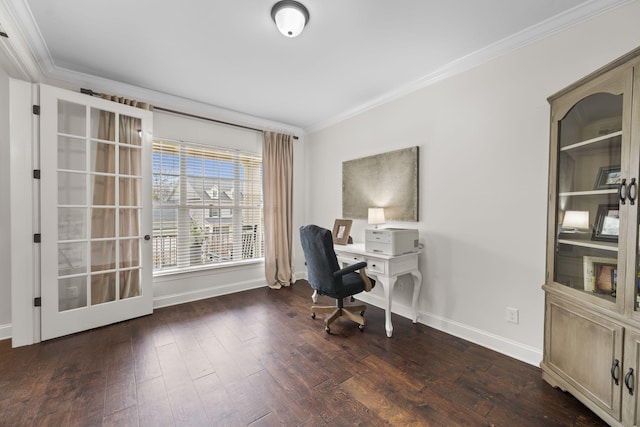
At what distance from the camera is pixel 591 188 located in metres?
1.54

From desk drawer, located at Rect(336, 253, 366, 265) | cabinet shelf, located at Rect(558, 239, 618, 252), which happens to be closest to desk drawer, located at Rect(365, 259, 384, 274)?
desk drawer, located at Rect(336, 253, 366, 265)

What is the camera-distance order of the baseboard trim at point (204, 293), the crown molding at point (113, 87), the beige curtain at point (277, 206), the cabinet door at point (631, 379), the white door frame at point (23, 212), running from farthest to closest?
the beige curtain at point (277, 206), the baseboard trim at point (204, 293), the white door frame at point (23, 212), the crown molding at point (113, 87), the cabinet door at point (631, 379)

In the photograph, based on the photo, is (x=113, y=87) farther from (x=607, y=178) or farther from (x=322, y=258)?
(x=607, y=178)

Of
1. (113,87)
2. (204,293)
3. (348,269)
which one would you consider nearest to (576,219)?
(348,269)

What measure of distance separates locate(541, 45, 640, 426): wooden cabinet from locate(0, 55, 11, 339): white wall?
4.38m

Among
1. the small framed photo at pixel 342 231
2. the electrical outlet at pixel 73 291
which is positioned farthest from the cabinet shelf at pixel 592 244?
the electrical outlet at pixel 73 291

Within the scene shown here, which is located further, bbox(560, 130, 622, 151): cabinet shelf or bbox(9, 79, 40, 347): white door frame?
bbox(9, 79, 40, 347): white door frame

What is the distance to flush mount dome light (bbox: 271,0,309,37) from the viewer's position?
1702 mm

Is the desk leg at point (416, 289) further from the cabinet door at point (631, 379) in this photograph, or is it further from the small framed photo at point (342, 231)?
the cabinet door at point (631, 379)

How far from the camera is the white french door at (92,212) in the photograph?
7.61 feet

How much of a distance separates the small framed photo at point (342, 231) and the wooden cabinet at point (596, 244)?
200cm

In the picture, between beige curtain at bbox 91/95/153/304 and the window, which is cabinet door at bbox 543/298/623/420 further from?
beige curtain at bbox 91/95/153/304

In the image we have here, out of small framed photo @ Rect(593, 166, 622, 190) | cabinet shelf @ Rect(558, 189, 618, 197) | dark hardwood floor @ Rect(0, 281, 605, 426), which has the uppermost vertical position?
small framed photo @ Rect(593, 166, 622, 190)

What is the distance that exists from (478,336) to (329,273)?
1.43 meters
